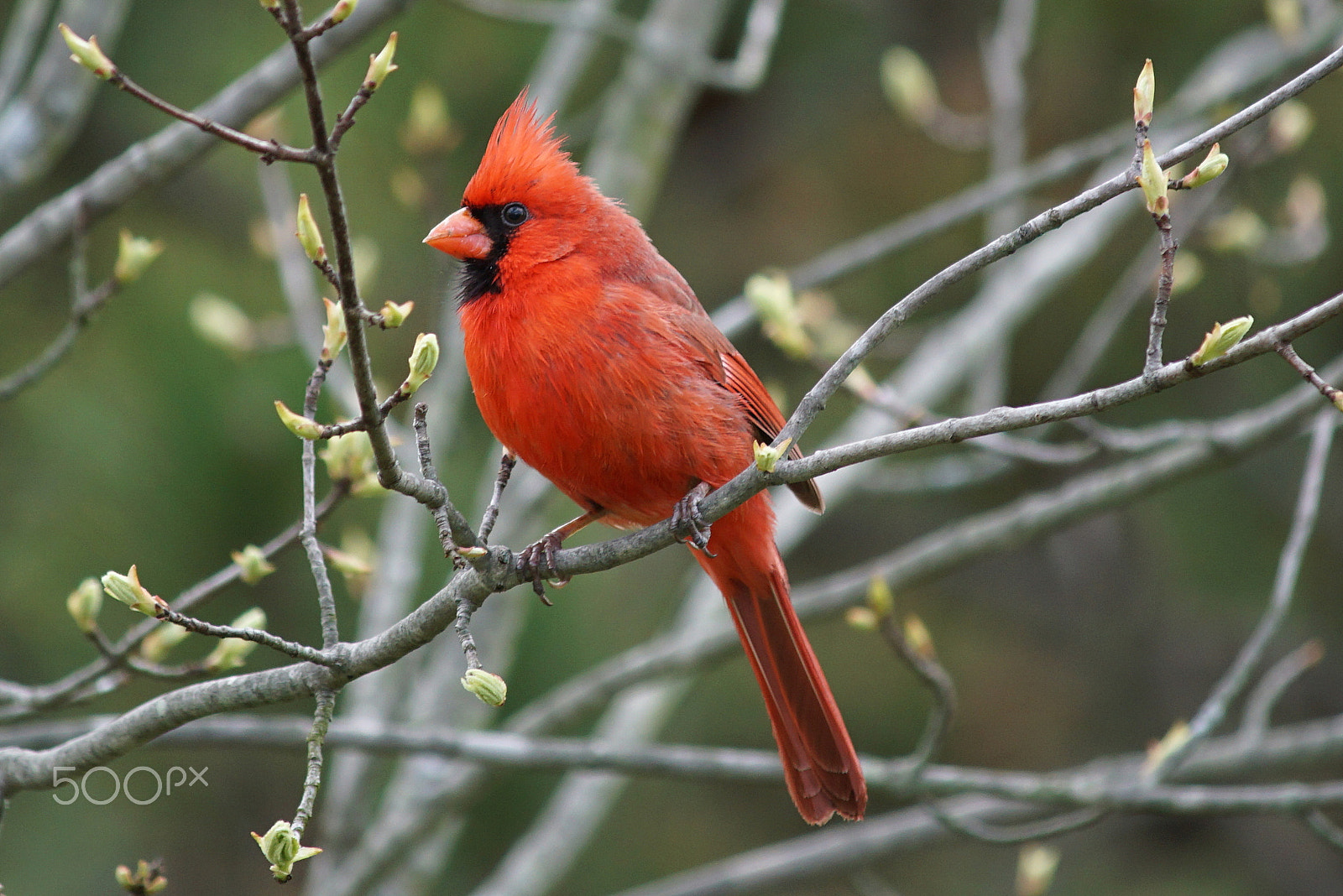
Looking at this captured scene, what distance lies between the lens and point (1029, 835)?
285 cm

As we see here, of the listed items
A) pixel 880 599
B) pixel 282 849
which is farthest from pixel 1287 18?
pixel 282 849

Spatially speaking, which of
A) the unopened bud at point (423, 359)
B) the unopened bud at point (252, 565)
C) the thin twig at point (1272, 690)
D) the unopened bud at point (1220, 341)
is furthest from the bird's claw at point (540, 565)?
the thin twig at point (1272, 690)

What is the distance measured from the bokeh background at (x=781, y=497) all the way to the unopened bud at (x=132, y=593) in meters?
1.89

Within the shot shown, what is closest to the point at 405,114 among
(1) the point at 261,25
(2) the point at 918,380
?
(1) the point at 261,25

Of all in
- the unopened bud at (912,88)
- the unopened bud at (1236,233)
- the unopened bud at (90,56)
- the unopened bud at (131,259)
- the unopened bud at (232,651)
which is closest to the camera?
the unopened bud at (90,56)

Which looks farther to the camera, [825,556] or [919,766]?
[825,556]

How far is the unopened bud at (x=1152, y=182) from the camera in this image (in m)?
1.70

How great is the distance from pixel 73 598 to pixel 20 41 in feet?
4.85

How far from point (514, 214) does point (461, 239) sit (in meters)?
0.14

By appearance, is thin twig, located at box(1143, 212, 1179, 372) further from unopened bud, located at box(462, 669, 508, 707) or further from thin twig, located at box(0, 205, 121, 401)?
thin twig, located at box(0, 205, 121, 401)

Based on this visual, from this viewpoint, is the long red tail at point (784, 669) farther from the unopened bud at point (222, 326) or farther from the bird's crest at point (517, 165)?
the unopened bud at point (222, 326)

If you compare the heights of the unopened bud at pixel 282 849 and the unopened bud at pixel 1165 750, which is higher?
the unopened bud at pixel 1165 750

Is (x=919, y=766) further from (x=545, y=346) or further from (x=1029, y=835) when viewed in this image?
(x=545, y=346)

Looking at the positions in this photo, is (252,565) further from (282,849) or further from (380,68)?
(380,68)
